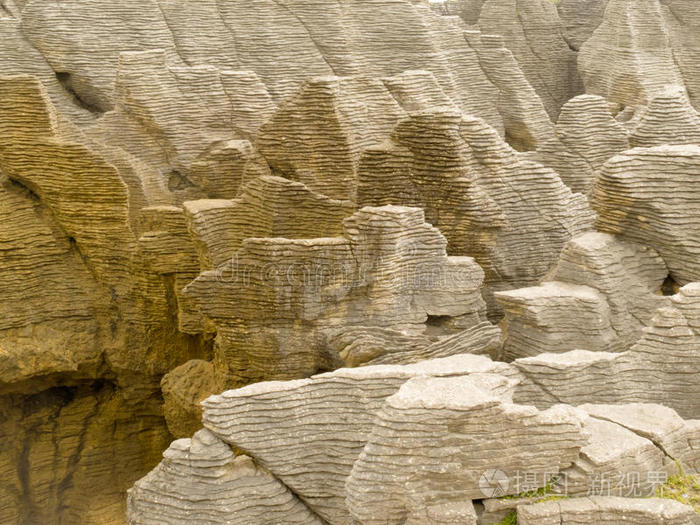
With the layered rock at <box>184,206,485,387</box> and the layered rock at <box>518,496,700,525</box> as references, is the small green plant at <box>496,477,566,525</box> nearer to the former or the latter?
the layered rock at <box>518,496,700,525</box>

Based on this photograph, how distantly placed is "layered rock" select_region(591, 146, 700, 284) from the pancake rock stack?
0.13ft

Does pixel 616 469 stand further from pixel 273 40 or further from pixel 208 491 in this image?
pixel 273 40

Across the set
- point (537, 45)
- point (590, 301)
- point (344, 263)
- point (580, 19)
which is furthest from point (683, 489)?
point (580, 19)

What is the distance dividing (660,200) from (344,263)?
486cm

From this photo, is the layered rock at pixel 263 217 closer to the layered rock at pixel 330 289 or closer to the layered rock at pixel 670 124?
the layered rock at pixel 330 289

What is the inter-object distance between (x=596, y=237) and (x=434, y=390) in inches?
218

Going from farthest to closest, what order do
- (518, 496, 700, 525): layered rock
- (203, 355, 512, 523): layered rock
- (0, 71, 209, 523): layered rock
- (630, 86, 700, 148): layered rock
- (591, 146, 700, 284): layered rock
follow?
(0, 71, 209, 523): layered rock → (630, 86, 700, 148): layered rock → (591, 146, 700, 284): layered rock → (203, 355, 512, 523): layered rock → (518, 496, 700, 525): layered rock

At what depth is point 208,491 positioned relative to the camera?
977 cm

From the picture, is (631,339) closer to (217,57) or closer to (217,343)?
(217,343)

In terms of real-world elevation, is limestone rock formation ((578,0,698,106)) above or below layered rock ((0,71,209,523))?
above

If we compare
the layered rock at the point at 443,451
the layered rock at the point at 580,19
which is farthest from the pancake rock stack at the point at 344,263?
Result: the layered rock at the point at 580,19

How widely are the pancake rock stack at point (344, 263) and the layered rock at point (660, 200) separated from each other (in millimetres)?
40

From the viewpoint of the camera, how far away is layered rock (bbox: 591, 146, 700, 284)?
41.4 ft

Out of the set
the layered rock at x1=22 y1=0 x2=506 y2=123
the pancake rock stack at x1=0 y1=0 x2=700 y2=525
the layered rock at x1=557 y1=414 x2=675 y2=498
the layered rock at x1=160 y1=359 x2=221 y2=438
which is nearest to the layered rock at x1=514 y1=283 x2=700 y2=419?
the pancake rock stack at x1=0 y1=0 x2=700 y2=525
